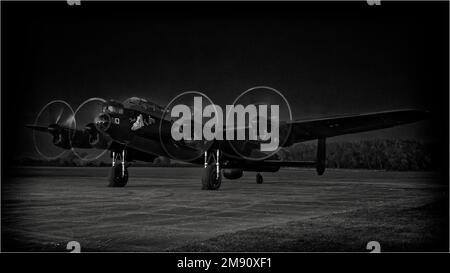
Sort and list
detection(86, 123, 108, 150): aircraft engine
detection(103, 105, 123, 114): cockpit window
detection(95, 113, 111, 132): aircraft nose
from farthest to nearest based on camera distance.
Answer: detection(86, 123, 108, 150): aircraft engine, detection(103, 105, 123, 114): cockpit window, detection(95, 113, 111, 132): aircraft nose

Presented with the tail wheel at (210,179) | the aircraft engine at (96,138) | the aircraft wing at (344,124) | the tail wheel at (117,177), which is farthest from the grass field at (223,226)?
the tail wheel at (117,177)

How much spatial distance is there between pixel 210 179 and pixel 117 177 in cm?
529

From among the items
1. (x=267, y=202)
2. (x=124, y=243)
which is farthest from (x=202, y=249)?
(x=267, y=202)

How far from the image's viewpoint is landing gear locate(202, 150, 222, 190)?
20.7 meters

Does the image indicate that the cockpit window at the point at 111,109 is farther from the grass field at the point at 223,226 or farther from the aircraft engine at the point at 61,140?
the grass field at the point at 223,226

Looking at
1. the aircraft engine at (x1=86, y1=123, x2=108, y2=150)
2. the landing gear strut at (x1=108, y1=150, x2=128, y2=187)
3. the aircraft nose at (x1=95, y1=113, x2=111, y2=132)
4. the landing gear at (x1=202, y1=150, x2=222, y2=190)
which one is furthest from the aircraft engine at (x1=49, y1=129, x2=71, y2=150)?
the landing gear at (x1=202, y1=150, x2=222, y2=190)

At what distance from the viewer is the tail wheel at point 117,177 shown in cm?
2230

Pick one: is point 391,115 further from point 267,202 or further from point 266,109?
point 267,202

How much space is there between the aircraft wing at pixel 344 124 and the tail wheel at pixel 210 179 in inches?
155

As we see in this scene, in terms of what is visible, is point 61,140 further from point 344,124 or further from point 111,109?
point 344,124

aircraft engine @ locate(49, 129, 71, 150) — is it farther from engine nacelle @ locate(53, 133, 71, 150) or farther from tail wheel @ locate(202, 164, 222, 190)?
tail wheel @ locate(202, 164, 222, 190)

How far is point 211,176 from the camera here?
20859mm

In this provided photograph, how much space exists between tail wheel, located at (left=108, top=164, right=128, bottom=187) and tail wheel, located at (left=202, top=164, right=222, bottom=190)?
4.75 metres

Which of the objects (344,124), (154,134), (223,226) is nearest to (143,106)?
(154,134)
